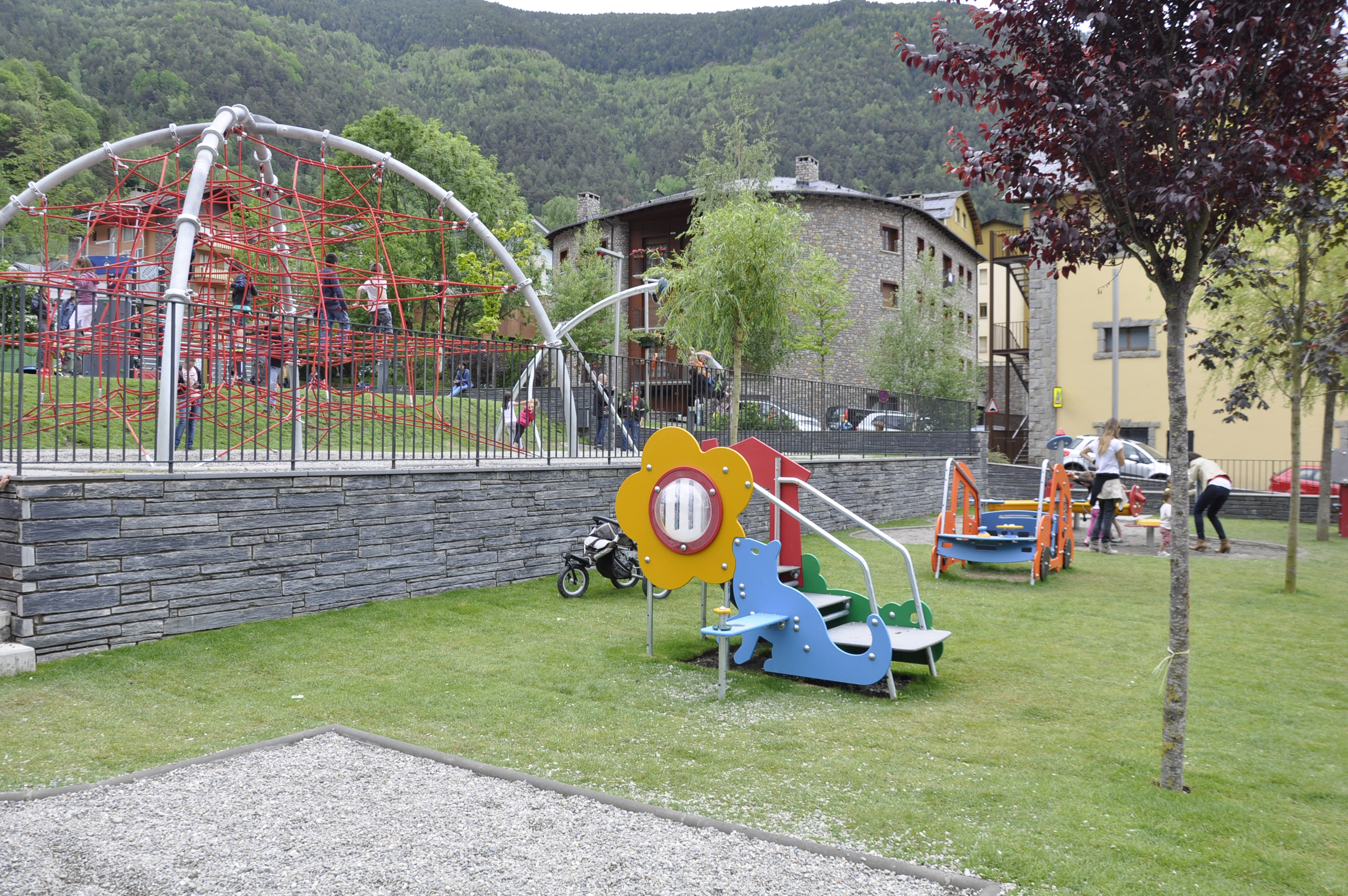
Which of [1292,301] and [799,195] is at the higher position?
[799,195]

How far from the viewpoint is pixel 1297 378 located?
13914mm

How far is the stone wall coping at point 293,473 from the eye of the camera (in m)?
6.36

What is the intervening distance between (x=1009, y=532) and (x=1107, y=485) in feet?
6.66

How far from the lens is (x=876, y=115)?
9750 centimetres

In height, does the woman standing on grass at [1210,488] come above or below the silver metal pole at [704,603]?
above

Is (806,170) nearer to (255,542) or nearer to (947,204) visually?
(947,204)

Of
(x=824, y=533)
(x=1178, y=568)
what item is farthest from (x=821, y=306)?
(x=1178, y=568)

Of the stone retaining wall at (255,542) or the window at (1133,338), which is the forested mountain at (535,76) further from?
the stone retaining wall at (255,542)

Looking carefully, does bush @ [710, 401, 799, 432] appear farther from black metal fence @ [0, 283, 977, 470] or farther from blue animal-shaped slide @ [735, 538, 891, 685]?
blue animal-shaped slide @ [735, 538, 891, 685]

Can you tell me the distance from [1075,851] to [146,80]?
94.0m

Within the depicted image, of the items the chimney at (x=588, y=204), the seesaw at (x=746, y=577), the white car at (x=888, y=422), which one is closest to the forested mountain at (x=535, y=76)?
the chimney at (x=588, y=204)

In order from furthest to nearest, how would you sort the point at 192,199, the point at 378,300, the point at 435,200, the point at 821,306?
the point at 435,200 < the point at 821,306 < the point at 378,300 < the point at 192,199

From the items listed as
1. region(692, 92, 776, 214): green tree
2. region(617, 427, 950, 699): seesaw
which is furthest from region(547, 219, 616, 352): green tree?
region(617, 427, 950, 699): seesaw

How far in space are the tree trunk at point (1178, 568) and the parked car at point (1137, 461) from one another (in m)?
21.1
